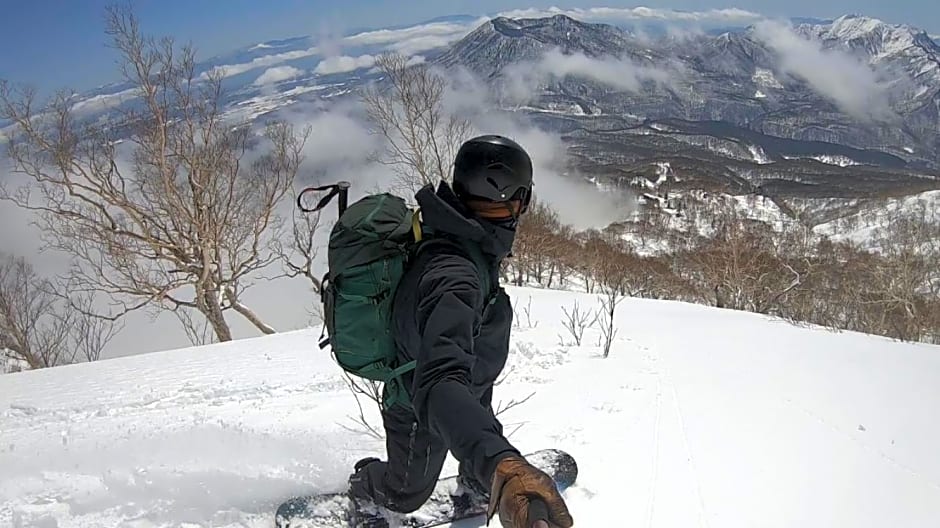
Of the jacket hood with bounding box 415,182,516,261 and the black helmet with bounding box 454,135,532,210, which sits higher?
the black helmet with bounding box 454,135,532,210

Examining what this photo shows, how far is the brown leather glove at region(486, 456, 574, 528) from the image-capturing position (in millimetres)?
1070

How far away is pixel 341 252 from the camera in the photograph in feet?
6.39

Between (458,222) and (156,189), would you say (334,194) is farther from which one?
(156,189)

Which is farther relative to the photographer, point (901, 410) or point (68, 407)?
point (68, 407)

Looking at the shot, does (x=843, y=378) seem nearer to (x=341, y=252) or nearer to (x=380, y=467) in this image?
(x=380, y=467)

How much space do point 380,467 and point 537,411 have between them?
6.70ft

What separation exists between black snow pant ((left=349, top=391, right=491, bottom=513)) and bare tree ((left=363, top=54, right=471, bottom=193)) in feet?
51.2

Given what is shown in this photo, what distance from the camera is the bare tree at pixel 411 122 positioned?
59.3 ft

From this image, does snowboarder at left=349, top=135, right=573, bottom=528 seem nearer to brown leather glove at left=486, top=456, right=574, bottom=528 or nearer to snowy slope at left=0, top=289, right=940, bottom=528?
brown leather glove at left=486, top=456, right=574, bottom=528

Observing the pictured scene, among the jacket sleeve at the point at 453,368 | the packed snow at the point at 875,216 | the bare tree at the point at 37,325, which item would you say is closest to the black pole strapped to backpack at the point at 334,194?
the jacket sleeve at the point at 453,368

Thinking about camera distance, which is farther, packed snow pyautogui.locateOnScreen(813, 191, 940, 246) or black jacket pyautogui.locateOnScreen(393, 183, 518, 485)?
packed snow pyautogui.locateOnScreen(813, 191, 940, 246)

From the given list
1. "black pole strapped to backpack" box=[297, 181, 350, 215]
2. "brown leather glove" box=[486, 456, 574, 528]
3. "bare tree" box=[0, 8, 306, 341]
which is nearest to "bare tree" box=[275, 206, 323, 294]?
"bare tree" box=[0, 8, 306, 341]

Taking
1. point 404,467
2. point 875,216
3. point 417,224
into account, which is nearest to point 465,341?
point 417,224

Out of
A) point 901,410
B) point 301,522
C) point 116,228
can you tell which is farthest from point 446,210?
point 116,228
